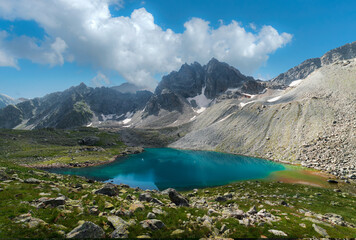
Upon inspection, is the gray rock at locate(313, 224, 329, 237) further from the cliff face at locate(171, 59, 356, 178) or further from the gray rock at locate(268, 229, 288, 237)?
the cliff face at locate(171, 59, 356, 178)

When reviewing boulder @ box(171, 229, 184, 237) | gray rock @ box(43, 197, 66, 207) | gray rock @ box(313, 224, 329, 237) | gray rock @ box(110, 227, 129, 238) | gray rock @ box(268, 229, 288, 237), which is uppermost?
gray rock @ box(43, 197, 66, 207)

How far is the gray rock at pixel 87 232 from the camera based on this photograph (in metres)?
9.22

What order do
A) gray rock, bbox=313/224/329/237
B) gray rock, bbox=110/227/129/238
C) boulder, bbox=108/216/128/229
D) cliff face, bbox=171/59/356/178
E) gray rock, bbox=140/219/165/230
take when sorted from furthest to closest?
cliff face, bbox=171/59/356/178 → gray rock, bbox=313/224/329/237 → gray rock, bbox=140/219/165/230 → boulder, bbox=108/216/128/229 → gray rock, bbox=110/227/129/238

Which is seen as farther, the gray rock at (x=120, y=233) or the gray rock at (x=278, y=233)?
Answer: the gray rock at (x=278, y=233)

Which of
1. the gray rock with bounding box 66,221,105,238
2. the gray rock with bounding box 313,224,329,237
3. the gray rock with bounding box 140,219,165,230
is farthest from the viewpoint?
the gray rock with bounding box 313,224,329,237

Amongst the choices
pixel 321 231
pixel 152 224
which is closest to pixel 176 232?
pixel 152 224

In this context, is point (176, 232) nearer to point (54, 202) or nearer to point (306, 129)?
point (54, 202)

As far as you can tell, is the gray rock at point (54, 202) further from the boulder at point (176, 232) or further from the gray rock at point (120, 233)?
the boulder at point (176, 232)

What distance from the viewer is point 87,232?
9.45 meters

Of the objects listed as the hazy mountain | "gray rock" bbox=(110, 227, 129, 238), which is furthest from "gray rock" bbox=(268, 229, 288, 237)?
the hazy mountain

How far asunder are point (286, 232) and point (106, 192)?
1986cm

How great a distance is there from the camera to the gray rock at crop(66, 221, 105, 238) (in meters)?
9.22

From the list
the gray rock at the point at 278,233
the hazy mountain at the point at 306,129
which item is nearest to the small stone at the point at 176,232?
the gray rock at the point at 278,233

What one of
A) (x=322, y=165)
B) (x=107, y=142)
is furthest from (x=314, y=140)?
(x=107, y=142)
